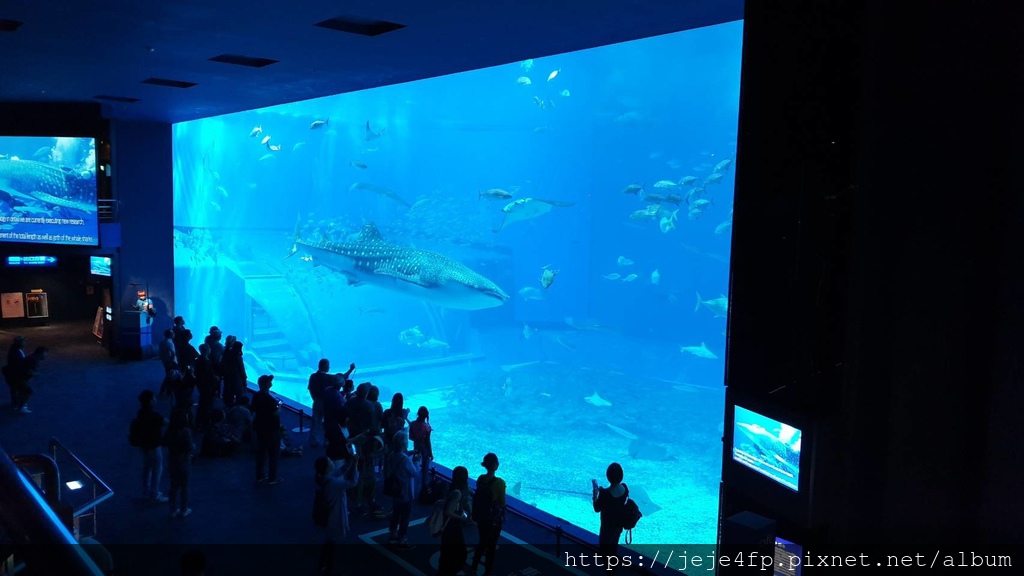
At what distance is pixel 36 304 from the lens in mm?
17812

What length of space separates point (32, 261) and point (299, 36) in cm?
1356

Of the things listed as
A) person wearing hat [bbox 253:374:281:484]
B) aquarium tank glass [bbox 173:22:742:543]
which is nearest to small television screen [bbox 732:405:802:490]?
person wearing hat [bbox 253:374:281:484]

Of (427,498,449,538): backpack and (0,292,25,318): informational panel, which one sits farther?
(0,292,25,318): informational panel

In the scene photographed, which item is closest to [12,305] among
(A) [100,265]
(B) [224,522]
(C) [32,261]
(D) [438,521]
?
(C) [32,261]

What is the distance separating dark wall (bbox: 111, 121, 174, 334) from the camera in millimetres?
14156

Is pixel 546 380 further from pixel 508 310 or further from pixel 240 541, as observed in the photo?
pixel 240 541

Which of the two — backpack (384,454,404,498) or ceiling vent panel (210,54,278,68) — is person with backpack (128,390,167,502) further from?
ceiling vent panel (210,54,278,68)

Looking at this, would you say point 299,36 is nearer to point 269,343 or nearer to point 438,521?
point 438,521

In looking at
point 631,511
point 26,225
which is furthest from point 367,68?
point 26,225

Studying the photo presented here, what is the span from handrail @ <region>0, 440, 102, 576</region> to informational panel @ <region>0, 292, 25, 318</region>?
2049cm

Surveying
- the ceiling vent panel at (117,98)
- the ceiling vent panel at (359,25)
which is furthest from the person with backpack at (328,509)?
the ceiling vent panel at (117,98)

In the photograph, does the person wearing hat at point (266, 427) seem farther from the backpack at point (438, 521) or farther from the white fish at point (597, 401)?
the white fish at point (597, 401)

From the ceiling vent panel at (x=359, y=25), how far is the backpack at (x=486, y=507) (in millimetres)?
4453

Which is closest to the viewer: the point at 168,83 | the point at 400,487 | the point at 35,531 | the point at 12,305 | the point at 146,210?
the point at 35,531
